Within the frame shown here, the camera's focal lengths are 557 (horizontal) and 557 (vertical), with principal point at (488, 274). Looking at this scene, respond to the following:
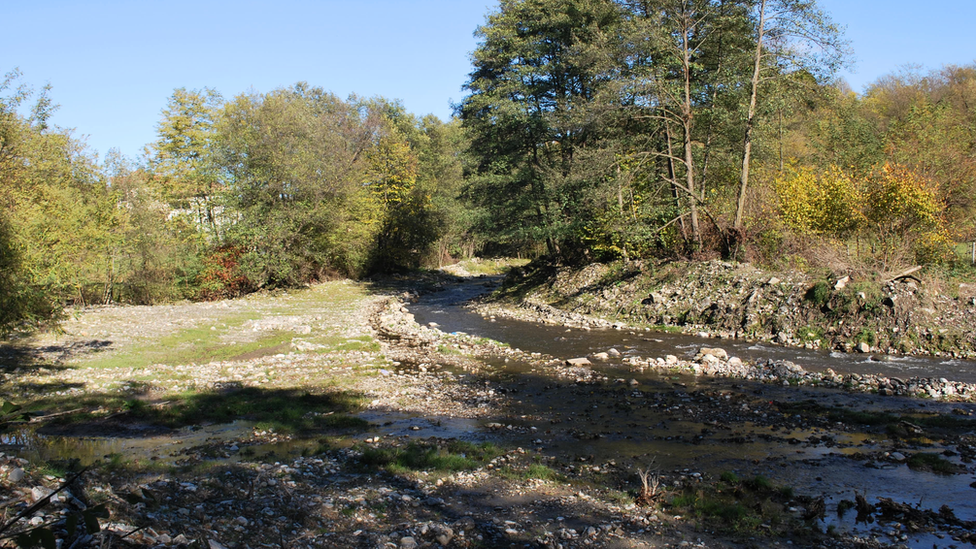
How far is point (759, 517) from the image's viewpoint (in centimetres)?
782

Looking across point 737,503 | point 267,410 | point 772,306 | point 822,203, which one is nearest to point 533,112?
point 822,203

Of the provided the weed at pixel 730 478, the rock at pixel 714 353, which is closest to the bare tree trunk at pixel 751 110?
the rock at pixel 714 353

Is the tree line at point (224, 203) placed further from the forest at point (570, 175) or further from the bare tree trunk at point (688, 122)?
the bare tree trunk at point (688, 122)

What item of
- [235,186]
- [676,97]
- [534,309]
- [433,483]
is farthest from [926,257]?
[235,186]

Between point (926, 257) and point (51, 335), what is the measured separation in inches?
1304

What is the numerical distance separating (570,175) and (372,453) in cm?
2115

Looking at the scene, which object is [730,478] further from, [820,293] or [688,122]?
[688,122]

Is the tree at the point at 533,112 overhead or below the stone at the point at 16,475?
overhead

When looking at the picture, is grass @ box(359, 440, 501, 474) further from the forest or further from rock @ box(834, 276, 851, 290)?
rock @ box(834, 276, 851, 290)

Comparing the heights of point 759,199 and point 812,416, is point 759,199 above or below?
above

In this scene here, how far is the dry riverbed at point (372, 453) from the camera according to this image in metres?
7.11

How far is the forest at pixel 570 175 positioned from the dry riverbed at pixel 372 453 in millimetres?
3898

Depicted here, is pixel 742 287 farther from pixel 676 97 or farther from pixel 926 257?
pixel 676 97

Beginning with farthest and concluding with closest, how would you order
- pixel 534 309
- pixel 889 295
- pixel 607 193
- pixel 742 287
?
pixel 534 309
pixel 607 193
pixel 742 287
pixel 889 295
